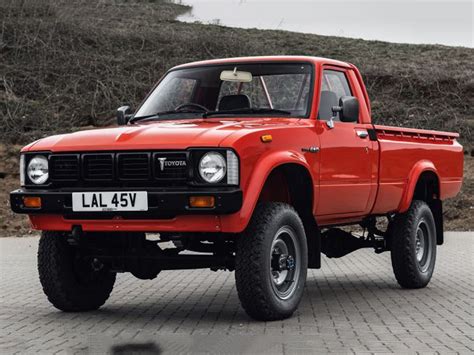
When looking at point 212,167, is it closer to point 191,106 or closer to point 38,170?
point 38,170

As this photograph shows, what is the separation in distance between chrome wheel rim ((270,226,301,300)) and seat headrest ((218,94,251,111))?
1.43m

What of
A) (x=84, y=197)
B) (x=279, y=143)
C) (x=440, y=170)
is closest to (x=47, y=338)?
(x=84, y=197)

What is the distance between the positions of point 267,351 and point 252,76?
3489 mm

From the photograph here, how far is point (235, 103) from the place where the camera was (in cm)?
860

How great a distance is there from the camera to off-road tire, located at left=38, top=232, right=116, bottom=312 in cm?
802

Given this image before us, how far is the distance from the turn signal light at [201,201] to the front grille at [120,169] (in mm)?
182

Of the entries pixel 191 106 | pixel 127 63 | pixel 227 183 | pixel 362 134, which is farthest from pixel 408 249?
pixel 127 63

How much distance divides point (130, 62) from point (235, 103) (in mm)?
21101

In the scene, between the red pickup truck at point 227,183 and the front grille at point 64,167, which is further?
the front grille at point 64,167

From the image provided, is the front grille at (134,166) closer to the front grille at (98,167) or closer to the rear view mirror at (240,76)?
the front grille at (98,167)

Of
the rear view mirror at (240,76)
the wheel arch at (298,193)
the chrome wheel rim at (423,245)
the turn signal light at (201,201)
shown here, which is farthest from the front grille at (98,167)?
the chrome wheel rim at (423,245)

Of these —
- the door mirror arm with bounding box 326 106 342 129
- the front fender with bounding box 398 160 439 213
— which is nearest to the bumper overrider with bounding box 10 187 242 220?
the door mirror arm with bounding box 326 106 342 129

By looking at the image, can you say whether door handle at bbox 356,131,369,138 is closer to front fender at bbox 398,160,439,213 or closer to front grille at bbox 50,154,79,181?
front fender at bbox 398,160,439,213

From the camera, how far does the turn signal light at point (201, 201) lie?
22.8 ft
